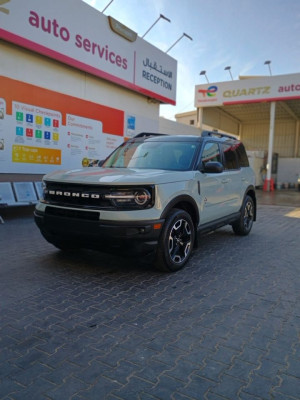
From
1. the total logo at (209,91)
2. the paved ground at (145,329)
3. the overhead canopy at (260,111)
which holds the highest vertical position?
the total logo at (209,91)

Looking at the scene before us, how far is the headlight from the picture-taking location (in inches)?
153

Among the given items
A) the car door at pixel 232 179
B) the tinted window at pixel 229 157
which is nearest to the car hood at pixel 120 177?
the car door at pixel 232 179

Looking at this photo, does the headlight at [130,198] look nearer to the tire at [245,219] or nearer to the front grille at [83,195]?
the front grille at [83,195]

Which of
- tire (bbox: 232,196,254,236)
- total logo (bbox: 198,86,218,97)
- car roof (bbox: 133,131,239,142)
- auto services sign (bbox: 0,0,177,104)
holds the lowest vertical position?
tire (bbox: 232,196,254,236)

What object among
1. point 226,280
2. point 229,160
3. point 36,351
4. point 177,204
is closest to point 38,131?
point 229,160

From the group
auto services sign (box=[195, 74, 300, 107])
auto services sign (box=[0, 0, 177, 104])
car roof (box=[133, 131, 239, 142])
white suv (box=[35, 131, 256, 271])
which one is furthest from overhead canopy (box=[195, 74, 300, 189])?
white suv (box=[35, 131, 256, 271])

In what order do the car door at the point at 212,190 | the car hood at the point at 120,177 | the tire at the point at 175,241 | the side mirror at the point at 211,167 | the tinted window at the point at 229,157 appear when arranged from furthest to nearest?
the tinted window at the point at 229,157 → the car door at the point at 212,190 → the side mirror at the point at 211,167 → the tire at the point at 175,241 → the car hood at the point at 120,177

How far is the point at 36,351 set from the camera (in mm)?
2514

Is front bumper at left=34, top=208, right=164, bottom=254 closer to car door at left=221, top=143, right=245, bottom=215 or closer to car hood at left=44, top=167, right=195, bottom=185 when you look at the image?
car hood at left=44, top=167, right=195, bottom=185

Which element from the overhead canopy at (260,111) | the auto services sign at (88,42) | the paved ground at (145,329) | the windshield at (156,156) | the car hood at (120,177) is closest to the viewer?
the paved ground at (145,329)

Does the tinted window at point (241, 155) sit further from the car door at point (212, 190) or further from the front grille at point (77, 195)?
the front grille at point (77, 195)

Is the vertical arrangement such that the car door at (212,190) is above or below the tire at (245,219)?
above

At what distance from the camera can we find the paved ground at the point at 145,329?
85.7 inches

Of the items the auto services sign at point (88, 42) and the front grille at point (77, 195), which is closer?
the front grille at point (77, 195)
